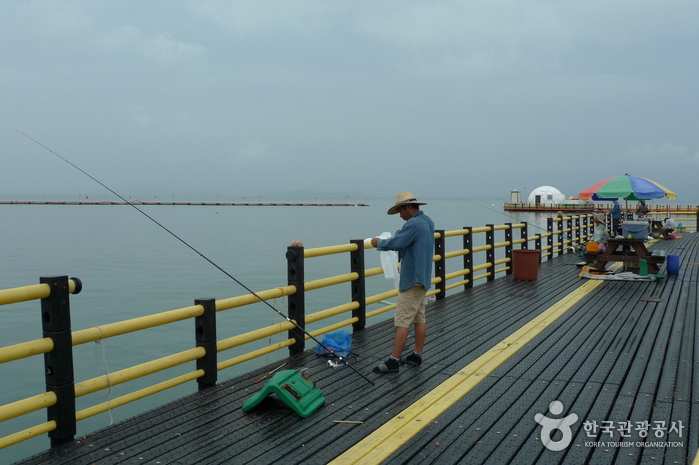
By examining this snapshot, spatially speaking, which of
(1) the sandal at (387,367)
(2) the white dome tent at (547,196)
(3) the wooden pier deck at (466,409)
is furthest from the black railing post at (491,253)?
→ (2) the white dome tent at (547,196)

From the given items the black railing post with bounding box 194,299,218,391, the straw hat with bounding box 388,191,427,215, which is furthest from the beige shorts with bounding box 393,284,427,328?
the black railing post with bounding box 194,299,218,391

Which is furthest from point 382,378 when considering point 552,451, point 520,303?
point 520,303

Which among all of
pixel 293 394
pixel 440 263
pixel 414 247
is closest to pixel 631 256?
pixel 440 263

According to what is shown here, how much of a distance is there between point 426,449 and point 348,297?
18.0 metres

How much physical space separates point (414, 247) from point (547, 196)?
109 m

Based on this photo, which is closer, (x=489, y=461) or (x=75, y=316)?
(x=489, y=461)

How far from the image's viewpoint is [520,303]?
32.4ft

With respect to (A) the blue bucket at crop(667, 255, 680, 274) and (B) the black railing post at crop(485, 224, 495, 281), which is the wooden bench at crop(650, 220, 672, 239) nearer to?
(A) the blue bucket at crop(667, 255, 680, 274)

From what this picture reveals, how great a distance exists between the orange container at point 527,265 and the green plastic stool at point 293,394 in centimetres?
888

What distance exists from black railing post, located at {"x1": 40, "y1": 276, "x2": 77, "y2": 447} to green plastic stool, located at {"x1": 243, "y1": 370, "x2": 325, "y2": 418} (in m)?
1.33

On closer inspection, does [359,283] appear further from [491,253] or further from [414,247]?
[491,253]

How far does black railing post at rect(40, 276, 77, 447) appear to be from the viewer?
421 cm

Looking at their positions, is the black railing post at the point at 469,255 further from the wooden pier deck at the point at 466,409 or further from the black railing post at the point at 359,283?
the black railing post at the point at 359,283

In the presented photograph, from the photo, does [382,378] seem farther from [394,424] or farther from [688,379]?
[688,379]
